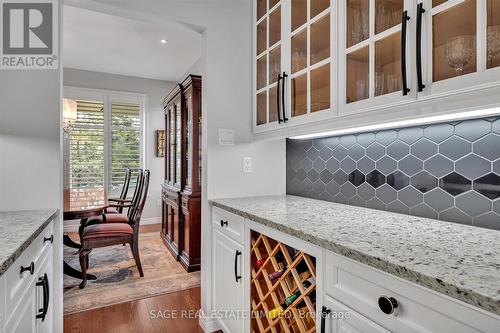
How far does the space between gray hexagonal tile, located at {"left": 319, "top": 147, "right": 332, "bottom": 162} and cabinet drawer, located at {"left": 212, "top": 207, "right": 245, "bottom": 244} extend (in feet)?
2.35

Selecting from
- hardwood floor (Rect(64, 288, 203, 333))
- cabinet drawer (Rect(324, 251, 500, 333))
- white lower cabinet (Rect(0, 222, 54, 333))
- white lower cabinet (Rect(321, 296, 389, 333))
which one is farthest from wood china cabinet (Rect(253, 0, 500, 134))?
hardwood floor (Rect(64, 288, 203, 333))

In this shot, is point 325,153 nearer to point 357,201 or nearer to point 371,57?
point 357,201

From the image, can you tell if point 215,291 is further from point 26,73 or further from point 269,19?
point 269,19

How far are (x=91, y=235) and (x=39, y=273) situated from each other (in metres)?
1.41

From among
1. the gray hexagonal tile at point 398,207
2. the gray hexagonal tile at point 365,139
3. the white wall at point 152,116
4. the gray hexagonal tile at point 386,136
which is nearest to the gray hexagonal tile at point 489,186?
the gray hexagonal tile at point 398,207

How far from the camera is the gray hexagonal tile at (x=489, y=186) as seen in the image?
1.09 m

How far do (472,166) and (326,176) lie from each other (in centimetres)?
85

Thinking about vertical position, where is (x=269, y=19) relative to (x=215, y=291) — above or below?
above

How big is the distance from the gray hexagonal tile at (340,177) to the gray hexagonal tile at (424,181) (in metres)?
0.43

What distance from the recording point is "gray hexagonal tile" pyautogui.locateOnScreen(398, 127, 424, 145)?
4.46ft

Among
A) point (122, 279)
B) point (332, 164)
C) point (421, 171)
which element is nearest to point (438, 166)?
point (421, 171)

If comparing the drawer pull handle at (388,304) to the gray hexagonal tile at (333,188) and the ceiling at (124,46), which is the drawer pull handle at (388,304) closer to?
the gray hexagonal tile at (333,188)

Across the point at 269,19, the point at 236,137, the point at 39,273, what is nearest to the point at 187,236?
the point at 236,137

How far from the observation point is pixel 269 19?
6.39ft
